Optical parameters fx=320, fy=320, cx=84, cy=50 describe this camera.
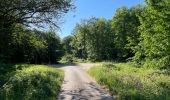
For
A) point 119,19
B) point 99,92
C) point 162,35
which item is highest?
point 119,19

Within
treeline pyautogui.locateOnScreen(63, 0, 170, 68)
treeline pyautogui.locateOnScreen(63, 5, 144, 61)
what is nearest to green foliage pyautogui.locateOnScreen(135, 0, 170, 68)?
treeline pyautogui.locateOnScreen(63, 0, 170, 68)

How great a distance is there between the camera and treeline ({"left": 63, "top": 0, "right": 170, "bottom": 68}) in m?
29.5

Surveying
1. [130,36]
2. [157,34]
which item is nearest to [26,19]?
[157,34]

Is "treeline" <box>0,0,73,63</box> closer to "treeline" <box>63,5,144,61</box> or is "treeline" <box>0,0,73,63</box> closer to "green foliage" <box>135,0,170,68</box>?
"green foliage" <box>135,0,170,68</box>

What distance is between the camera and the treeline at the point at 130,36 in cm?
2952

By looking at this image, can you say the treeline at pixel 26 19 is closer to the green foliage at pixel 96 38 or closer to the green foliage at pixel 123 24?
the green foliage at pixel 123 24

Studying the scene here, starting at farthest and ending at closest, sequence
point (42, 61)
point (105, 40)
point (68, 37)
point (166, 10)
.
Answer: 1. point (68, 37)
2. point (105, 40)
3. point (42, 61)
4. point (166, 10)

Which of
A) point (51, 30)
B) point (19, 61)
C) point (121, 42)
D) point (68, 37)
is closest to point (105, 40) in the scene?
point (121, 42)

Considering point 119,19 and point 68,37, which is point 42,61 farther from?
point 68,37

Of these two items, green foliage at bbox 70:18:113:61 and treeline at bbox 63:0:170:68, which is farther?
green foliage at bbox 70:18:113:61

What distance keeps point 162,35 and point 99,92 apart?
12.5 meters

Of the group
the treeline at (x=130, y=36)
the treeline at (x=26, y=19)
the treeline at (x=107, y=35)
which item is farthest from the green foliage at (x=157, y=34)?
the treeline at (x=107, y=35)

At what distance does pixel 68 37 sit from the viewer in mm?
145625

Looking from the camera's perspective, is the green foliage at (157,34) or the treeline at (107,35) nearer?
the green foliage at (157,34)
